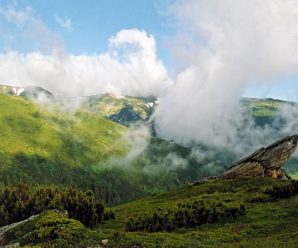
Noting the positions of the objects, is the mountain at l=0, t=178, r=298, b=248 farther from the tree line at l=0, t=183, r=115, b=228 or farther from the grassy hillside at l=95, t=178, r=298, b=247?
the tree line at l=0, t=183, r=115, b=228

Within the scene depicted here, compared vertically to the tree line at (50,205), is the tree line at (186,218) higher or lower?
lower

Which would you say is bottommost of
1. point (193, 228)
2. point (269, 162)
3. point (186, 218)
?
point (193, 228)

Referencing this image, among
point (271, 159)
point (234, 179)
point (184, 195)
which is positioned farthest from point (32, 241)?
point (271, 159)

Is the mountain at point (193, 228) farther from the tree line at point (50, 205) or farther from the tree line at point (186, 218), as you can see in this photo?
the tree line at point (50, 205)

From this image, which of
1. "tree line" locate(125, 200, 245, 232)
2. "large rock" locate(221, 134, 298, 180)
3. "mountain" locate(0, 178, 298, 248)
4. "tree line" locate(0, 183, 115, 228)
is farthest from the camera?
"large rock" locate(221, 134, 298, 180)

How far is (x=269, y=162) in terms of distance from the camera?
12056 cm

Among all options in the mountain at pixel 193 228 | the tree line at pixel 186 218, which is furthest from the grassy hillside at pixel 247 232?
the tree line at pixel 186 218

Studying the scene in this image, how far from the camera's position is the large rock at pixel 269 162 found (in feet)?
395

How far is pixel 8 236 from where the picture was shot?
53656mm

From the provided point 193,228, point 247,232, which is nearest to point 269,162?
point 193,228

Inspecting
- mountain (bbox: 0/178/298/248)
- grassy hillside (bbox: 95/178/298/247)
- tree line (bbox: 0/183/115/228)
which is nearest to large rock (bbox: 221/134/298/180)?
mountain (bbox: 0/178/298/248)

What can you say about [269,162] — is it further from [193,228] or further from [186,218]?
[193,228]

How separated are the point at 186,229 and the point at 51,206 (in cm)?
3027

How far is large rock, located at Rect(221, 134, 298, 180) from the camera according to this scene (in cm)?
12025
